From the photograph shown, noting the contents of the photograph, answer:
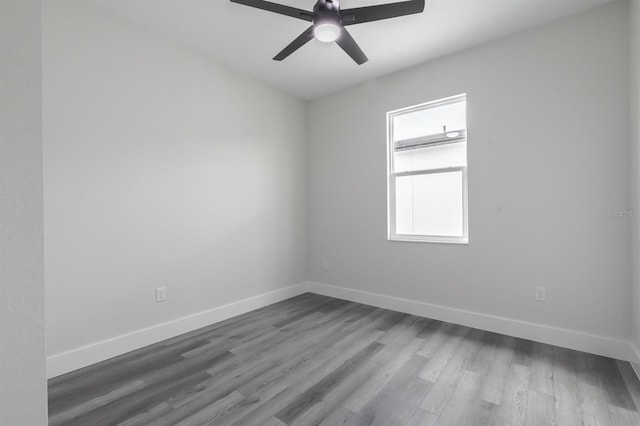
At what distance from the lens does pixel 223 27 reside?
2459 mm

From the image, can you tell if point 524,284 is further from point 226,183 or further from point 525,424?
point 226,183

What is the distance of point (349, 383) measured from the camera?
1.89 m

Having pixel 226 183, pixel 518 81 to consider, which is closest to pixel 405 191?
pixel 518 81

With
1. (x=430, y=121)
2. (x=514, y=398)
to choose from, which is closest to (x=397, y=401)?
(x=514, y=398)

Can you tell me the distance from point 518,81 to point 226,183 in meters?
2.93

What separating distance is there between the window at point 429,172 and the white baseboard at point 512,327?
0.71 metres

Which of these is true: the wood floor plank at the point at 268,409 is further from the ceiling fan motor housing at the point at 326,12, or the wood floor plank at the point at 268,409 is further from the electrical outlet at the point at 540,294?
the ceiling fan motor housing at the point at 326,12

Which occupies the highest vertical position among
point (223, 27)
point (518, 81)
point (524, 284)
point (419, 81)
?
point (223, 27)

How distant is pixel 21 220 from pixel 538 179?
314 centimetres

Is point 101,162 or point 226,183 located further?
point 226,183

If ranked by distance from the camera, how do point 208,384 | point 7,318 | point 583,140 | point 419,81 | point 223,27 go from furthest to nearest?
point 419,81
point 223,27
point 583,140
point 208,384
point 7,318

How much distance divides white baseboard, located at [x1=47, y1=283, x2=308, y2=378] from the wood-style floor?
69 mm

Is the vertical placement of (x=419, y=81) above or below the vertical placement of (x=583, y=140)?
above

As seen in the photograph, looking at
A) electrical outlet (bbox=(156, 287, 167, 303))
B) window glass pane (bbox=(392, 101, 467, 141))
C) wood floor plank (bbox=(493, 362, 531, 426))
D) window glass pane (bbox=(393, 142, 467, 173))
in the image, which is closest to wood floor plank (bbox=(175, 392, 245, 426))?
electrical outlet (bbox=(156, 287, 167, 303))
